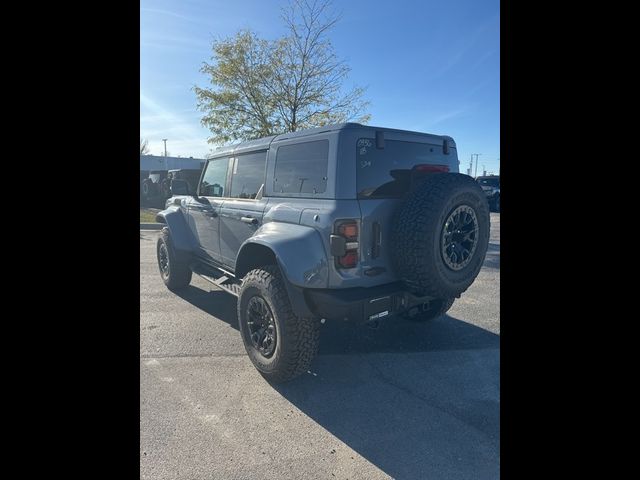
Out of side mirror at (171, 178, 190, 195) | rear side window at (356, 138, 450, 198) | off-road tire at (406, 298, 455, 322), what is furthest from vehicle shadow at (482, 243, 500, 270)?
side mirror at (171, 178, 190, 195)

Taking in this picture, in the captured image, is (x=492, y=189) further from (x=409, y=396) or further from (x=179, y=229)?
(x=409, y=396)

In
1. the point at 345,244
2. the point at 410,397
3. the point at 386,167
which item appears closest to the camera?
the point at 345,244

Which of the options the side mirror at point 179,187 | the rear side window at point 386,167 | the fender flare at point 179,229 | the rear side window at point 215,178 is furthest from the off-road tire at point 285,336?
the side mirror at point 179,187

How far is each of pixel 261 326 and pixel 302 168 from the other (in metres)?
1.48

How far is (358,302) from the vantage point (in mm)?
2635

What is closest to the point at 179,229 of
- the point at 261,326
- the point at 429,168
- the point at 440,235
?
the point at 261,326

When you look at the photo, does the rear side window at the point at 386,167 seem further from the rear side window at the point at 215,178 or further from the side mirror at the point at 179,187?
the side mirror at the point at 179,187

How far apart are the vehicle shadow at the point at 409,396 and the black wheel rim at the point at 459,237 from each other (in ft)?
3.47

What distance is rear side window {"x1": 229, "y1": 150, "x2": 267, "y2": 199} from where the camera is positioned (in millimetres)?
3744

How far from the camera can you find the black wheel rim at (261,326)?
301 cm

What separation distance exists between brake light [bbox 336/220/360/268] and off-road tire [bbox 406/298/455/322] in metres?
1.57
